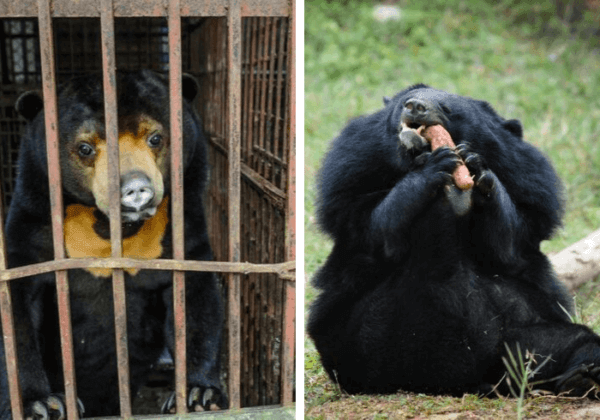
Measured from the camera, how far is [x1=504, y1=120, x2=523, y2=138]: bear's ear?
2.95 metres

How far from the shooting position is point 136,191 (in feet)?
8.66

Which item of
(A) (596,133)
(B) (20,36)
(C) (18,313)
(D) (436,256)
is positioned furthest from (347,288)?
(B) (20,36)

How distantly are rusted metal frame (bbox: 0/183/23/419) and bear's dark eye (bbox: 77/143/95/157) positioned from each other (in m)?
0.49

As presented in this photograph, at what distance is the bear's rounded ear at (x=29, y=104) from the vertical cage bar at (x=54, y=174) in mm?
667

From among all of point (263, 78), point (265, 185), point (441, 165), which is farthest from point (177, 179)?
point (441, 165)

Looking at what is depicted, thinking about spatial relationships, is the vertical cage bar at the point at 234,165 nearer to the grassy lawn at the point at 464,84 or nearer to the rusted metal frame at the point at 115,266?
the rusted metal frame at the point at 115,266

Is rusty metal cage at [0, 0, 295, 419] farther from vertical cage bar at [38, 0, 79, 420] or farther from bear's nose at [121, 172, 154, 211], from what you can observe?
bear's nose at [121, 172, 154, 211]

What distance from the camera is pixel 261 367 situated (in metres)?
3.30

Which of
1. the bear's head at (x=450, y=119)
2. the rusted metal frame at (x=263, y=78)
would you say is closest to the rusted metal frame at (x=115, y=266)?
the rusted metal frame at (x=263, y=78)

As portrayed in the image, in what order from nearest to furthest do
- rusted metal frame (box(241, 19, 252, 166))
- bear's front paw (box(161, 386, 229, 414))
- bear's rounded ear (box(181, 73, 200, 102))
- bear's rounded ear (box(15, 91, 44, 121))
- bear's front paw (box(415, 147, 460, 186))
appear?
bear's front paw (box(415, 147, 460, 186))
bear's front paw (box(161, 386, 229, 414))
bear's rounded ear (box(15, 91, 44, 121))
bear's rounded ear (box(181, 73, 200, 102))
rusted metal frame (box(241, 19, 252, 166))

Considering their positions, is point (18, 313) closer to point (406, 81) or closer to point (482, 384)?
point (482, 384)

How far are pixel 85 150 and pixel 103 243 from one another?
0.41m

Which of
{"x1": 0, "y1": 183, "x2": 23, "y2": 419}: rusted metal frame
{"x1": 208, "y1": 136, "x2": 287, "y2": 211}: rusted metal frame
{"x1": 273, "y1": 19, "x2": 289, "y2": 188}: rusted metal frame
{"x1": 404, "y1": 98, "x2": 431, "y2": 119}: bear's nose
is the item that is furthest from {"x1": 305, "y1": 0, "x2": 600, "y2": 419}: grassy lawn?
{"x1": 0, "y1": 183, "x2": 23, "y2": 419}: rusted metal frame

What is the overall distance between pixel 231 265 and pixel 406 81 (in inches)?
61.9
